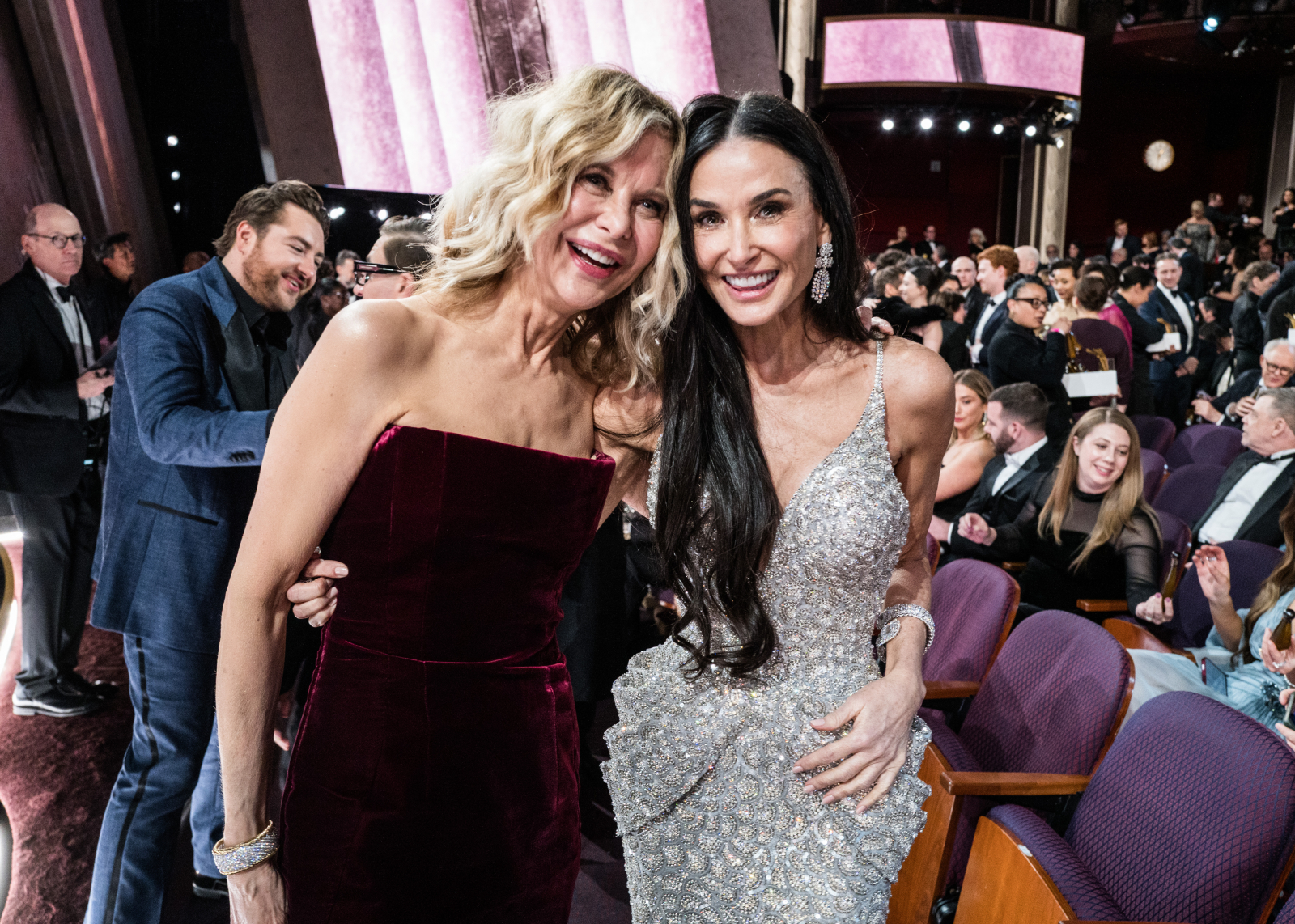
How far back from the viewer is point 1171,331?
7664mm

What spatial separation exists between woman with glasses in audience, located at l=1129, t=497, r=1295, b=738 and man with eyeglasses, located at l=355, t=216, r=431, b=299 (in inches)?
96.7

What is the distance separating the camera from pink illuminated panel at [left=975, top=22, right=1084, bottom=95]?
1199 centimetres

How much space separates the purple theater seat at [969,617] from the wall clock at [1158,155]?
60.4 feet

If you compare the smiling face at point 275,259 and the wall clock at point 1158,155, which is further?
the wall clock at point 1158,155

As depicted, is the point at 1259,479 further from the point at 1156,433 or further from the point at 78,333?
the point at 78,333

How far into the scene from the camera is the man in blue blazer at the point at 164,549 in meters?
2.10

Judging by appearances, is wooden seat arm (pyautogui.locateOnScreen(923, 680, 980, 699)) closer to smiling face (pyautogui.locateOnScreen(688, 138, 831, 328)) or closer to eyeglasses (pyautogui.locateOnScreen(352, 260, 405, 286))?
smiling face (pyautogui.locateOnScreen(688, 138, 831, 328))

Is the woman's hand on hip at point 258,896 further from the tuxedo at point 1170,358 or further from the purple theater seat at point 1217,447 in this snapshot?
the tuxedo at point 1170,358

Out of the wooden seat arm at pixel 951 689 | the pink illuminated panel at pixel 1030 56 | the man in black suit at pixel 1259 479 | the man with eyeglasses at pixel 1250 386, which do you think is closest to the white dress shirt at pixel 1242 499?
the man in black suit at pixel 1259 479

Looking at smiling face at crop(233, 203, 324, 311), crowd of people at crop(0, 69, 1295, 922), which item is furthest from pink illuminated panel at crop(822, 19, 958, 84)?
crowd of people at crop(0, 69, 1295, 922)

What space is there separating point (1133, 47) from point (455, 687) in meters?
17.9

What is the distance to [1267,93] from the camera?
17.2 meters

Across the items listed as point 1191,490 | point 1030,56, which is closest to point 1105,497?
point 1191,490

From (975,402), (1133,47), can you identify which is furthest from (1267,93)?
(975,402)
